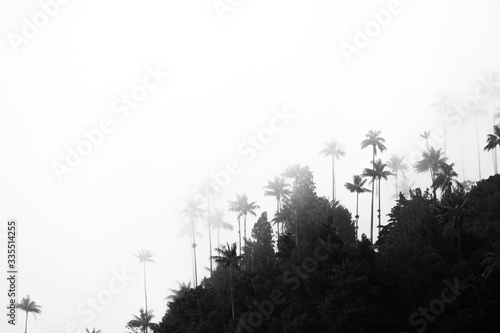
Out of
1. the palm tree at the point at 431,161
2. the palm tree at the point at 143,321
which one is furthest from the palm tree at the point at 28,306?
the palm tree at the point at 431,161

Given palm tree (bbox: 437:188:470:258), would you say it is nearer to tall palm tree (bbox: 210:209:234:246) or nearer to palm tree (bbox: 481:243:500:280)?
palm tree (bbox: 481:243:500:280)

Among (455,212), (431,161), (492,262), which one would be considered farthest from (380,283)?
(431,161)

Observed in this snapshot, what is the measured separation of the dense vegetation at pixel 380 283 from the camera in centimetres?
6108

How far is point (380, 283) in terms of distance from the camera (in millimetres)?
65312

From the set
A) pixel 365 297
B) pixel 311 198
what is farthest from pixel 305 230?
pixel 365 297

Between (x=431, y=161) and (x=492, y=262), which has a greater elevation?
(x=431, y=161)

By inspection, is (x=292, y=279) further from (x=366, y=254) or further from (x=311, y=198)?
(x=311, y=198)

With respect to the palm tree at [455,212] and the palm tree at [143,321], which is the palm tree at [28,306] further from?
the palm tree at [455,212]

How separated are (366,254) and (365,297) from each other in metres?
6.78

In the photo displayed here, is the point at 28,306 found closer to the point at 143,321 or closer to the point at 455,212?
the point at 143,321

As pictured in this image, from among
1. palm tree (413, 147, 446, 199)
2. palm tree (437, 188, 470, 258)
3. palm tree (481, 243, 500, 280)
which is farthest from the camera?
palm tree (413, 147, 446, 199)

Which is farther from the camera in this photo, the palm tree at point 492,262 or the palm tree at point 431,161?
the palm tree at point 431,161

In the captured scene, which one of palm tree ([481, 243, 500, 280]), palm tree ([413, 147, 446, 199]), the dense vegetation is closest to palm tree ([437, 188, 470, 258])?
the dense vegetation

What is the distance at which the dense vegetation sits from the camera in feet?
200
